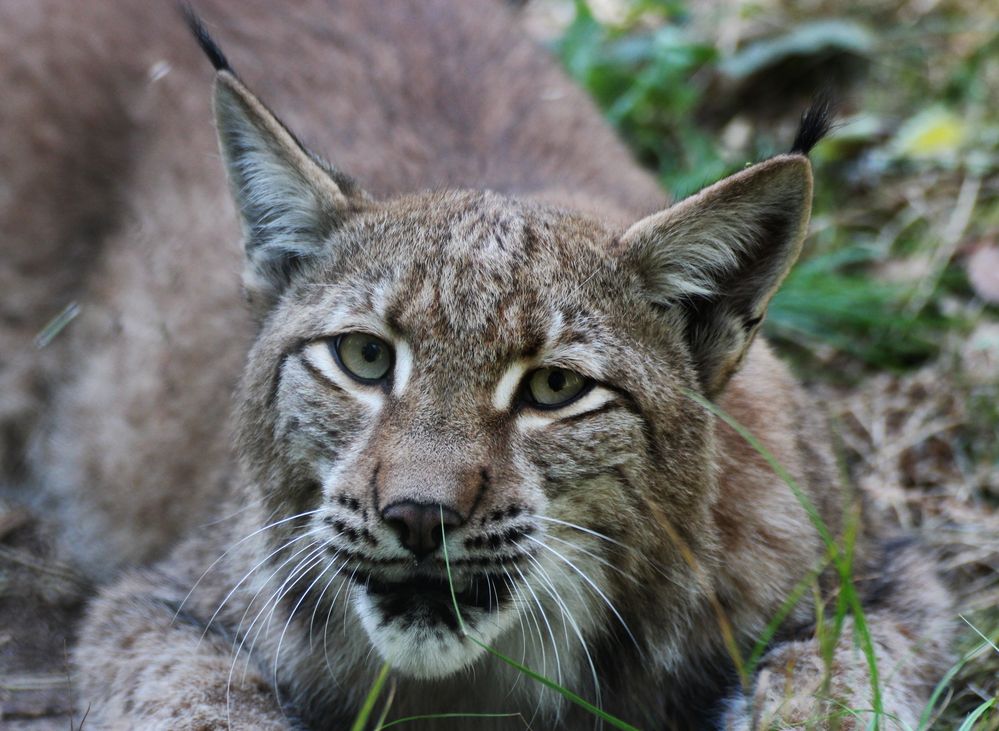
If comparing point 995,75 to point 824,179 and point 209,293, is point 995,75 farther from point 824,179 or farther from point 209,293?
point 209,293

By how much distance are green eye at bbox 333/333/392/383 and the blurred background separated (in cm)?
162

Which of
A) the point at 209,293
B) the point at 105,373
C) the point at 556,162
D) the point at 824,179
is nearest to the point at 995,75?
the point at 824,179

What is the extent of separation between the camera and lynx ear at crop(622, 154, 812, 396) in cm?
365

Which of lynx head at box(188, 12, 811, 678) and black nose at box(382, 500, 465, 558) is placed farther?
lynx head at box(188, 12, 811, 678)

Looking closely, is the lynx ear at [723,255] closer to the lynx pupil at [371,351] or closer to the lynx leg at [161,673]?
the lynx pupil at [371,351]

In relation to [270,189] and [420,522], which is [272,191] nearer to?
[270,189]

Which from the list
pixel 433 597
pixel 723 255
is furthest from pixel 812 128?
pixel 433 597

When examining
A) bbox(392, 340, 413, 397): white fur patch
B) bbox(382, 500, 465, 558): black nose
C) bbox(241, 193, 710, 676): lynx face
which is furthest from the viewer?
bbox(392, 340, 413, 397): white fur patch

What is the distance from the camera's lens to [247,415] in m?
4.15

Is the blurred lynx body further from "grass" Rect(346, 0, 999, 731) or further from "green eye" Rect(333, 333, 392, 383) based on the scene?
"grass" Rect(346, 0, 999, 731)

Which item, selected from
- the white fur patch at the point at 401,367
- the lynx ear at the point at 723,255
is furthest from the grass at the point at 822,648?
the white fur patch at the point at 401,367

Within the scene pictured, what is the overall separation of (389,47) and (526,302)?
2790 millimetres

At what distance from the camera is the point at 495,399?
11.5ft

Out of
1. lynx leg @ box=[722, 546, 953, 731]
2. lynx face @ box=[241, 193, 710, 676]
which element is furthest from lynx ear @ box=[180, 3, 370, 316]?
lynx leg @ box=[722, 546, 953, 731]
